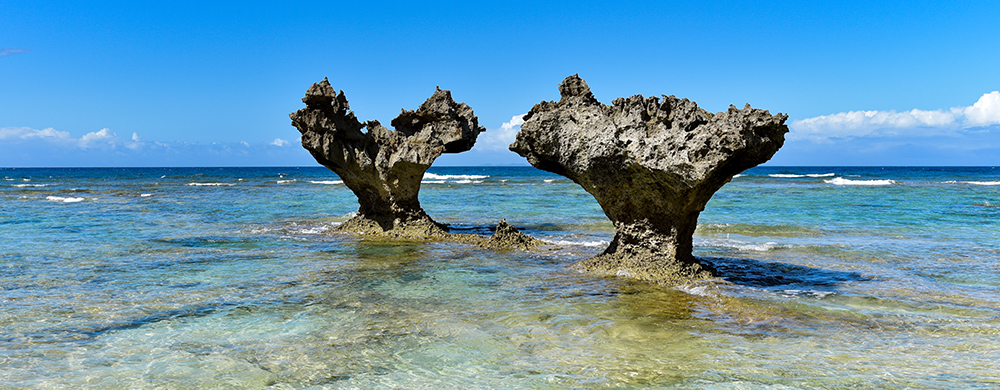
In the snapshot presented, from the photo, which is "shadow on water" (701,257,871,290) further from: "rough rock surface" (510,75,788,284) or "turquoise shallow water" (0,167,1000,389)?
"rough rock surface" (510,75,788,284)

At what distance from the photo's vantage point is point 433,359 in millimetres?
5785

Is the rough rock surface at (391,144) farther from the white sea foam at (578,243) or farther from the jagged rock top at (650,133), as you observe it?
the jagged rock top at (650,133)

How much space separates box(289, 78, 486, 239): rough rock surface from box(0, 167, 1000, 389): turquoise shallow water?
1.40 meters

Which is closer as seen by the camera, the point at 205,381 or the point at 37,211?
the point at 205,381

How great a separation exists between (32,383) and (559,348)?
180 inches

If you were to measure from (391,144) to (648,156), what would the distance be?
24.3 ft

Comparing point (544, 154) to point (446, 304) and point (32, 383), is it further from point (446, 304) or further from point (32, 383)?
point (32, 383)

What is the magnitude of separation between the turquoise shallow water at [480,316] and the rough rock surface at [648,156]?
777 millimetres

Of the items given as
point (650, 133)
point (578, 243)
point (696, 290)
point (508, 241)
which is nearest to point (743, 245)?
point (578, 243)

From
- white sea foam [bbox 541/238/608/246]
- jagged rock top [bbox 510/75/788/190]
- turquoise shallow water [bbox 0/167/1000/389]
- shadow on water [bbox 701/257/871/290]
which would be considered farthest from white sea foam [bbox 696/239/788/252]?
jagged rock top [bbox 510/75/788/190]

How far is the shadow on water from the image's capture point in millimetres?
9156

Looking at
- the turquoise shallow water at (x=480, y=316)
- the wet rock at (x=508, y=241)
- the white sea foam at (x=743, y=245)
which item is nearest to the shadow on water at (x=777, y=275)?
the turquoise shallow water at (x=480, y=316)

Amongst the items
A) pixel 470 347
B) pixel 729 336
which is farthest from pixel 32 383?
pixel 729 336

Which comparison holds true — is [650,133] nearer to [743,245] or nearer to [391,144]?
[743,245]
